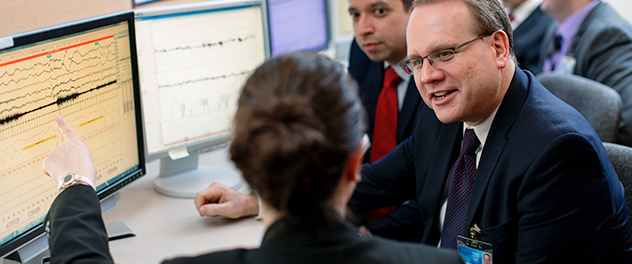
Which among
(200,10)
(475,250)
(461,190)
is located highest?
(200,10)

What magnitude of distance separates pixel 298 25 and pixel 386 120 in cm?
81

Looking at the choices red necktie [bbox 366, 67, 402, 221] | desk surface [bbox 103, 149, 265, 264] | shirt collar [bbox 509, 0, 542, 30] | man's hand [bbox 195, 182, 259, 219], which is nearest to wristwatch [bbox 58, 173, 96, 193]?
desk surface [bbox 103, 149, 265, 264]

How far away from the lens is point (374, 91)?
1.95m

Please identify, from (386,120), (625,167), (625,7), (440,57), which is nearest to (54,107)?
(440,57)

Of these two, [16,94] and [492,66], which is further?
[492,66]

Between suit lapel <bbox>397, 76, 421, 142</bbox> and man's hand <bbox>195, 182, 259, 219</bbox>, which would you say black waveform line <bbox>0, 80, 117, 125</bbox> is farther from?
suit lapel <bbox>397, 76, 421, 142</bbox>

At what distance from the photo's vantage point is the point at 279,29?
2248 millimetres

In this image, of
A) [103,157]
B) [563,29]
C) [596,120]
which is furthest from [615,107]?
[103,157]

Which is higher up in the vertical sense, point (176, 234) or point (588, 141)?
point (588, 141)

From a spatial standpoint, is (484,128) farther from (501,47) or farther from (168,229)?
(168,229)

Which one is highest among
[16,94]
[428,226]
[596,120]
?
[16,94]

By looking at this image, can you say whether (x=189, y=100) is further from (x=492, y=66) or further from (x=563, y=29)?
(x=563, y=29)

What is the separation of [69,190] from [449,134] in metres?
0.92

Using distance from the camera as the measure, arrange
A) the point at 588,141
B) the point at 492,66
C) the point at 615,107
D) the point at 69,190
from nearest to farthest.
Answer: the point at 69,190 < the point at 588,141 < the point at 492,66 < the point at 615,107
